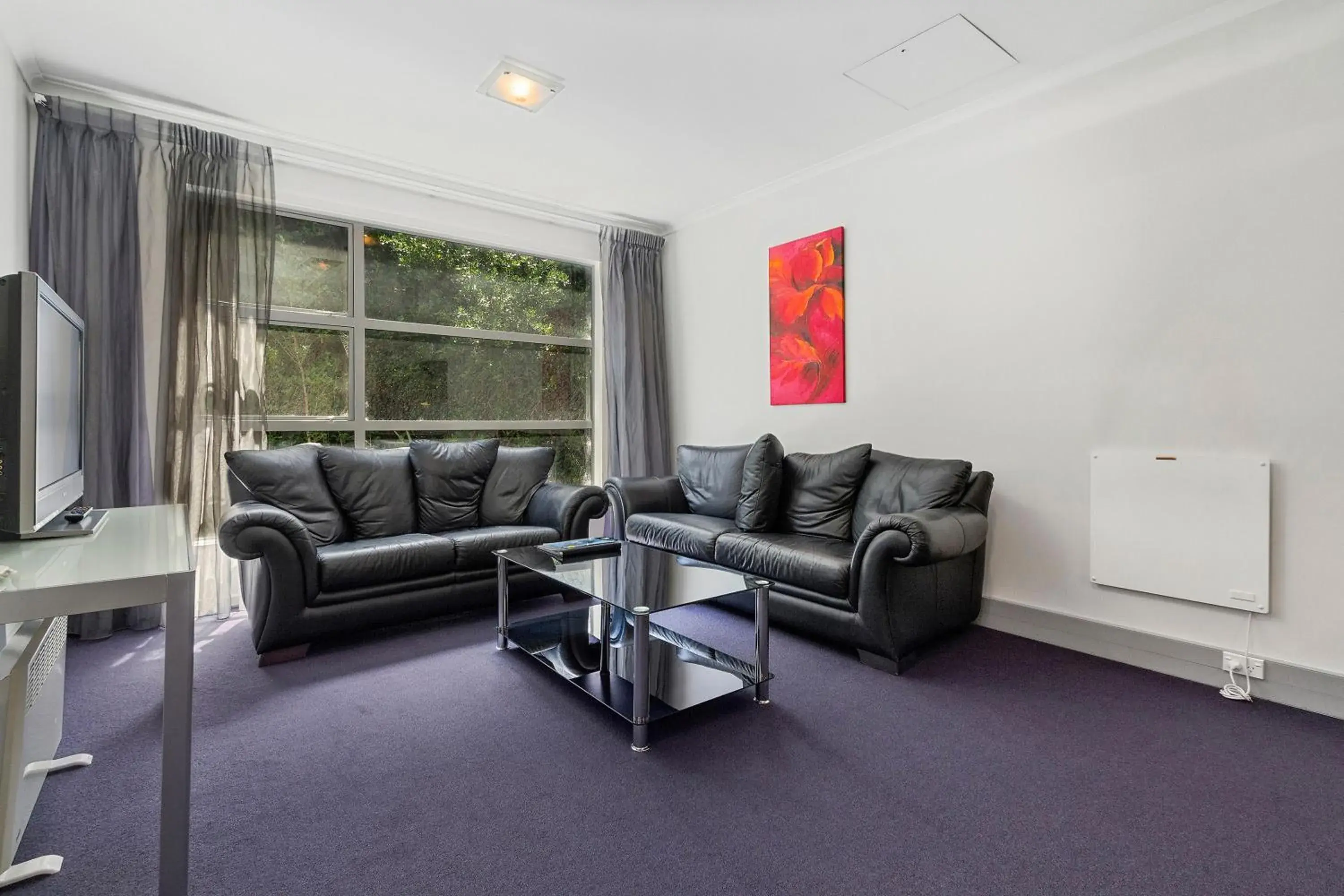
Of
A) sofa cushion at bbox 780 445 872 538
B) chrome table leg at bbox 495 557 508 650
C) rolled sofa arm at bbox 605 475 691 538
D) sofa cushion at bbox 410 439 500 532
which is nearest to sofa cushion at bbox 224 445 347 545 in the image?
sofa cushion at bbox 410 439 500 532

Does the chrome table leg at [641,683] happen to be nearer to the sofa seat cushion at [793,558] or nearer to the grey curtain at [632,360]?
the sofa seat cushion at [793,558]

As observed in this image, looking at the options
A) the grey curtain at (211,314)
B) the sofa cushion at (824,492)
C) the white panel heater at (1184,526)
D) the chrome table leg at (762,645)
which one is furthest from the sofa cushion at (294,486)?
the white panel heater at (1184,526)

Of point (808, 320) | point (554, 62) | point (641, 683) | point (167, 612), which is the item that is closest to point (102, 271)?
point (554, 62)

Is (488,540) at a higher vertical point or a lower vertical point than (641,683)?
higher

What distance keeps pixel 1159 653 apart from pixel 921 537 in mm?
1180

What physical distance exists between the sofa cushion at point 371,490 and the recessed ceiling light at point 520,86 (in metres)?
1.97

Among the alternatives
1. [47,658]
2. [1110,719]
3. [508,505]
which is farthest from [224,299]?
[1110,719]

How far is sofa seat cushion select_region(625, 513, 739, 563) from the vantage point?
3.48m

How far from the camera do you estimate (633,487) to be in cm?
417

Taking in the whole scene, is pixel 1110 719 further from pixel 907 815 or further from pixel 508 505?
pixel 508 505

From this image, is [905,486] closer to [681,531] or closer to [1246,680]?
[681,531]

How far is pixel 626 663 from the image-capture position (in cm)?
250

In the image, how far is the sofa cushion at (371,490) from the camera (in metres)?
3.39

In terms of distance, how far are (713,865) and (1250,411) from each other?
2.57m
